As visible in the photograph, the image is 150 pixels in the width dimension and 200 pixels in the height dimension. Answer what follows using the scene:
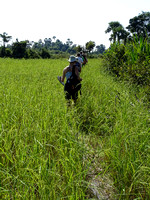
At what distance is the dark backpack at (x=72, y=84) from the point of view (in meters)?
3.71

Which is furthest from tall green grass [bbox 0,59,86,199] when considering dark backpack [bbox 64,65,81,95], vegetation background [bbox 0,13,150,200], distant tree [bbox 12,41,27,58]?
distant tree [bbox 12,41,27,58]

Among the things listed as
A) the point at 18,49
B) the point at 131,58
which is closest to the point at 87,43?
the point at 18,49

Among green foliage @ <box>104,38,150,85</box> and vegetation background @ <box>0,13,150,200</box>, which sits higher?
green foliage @ <box>104,38,150,85</box>

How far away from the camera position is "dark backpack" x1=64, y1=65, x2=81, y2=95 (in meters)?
3.71

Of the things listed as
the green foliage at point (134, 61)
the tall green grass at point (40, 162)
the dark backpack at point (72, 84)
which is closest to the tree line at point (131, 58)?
the green foliage at point (134, 61)

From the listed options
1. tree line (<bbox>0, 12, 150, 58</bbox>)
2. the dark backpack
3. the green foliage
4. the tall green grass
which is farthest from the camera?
tree line (<bbox>0, 12, 150, 58</bbox>)

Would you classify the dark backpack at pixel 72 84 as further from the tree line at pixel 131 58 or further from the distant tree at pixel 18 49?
the distant tree at pixel 18 49

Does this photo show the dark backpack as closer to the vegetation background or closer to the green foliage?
the vegetation background

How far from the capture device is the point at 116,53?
8234 millimetres

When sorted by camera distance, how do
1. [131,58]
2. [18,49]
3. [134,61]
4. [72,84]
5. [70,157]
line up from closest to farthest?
[70,157], [72,84], [134,61], [131,58], [18,49]

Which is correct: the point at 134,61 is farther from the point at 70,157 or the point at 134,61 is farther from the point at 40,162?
the point at 40,162

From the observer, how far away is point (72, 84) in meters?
3.75

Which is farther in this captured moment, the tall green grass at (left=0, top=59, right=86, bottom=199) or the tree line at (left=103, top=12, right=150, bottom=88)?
the tree line at (left=103, top=12, right=150, bottom=88)

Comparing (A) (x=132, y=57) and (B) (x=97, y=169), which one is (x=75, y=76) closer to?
(B) (x=97, y=169)
